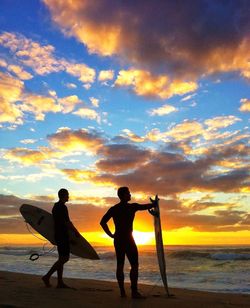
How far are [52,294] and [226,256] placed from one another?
96.4ft

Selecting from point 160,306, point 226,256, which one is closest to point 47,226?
point 160,306

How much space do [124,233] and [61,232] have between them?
4.74 ft

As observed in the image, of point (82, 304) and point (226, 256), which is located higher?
point (226, 256)

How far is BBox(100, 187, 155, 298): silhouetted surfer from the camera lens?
589cm

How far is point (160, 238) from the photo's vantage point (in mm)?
6289

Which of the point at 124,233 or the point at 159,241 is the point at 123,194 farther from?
the point at 159,241

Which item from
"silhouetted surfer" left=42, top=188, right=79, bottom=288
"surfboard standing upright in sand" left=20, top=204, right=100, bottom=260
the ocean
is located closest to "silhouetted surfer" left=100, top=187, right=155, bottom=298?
"silhouetted surfer" left=42, top=188, right=79, bottom=288

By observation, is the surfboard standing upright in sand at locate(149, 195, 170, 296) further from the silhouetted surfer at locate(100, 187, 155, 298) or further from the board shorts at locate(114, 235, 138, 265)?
the board shorts at locate(114, 235, 138, 265)

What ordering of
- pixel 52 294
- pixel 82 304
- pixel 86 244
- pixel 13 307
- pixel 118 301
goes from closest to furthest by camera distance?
pixel 13 307
pixel 82 304
pixel 118 301
pixel 52 294
pixel 86 244

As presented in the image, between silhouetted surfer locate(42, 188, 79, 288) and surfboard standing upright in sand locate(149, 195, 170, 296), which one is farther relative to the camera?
silhouetted surfer locate(42, 188, 79, 288)

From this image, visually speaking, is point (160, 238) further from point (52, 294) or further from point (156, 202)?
point (52, 294)

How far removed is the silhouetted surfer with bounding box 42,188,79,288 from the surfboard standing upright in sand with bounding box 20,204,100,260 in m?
1.02

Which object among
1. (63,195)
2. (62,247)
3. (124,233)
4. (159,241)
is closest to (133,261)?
(124,233)

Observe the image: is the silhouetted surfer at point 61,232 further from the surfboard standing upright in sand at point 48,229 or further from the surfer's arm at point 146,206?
the surfer's arm at point 146,206
